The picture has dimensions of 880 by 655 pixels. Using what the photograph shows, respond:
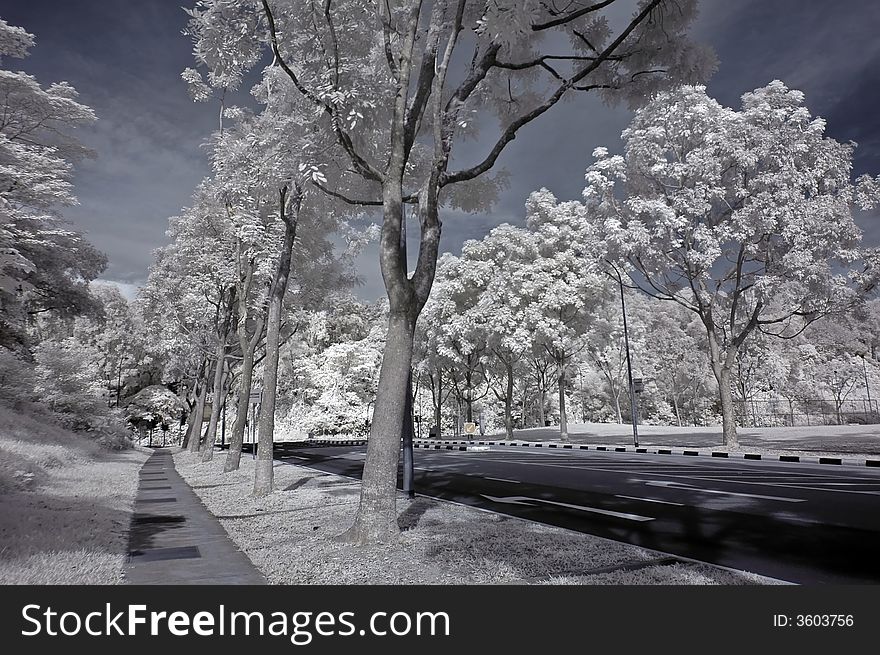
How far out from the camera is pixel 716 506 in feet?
30.5

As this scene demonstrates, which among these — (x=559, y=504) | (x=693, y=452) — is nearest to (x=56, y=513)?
(x=559, y=504)

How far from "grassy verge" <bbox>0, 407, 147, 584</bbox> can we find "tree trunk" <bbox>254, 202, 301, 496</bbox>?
8.30 feet

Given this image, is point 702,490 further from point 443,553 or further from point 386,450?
point 386,450

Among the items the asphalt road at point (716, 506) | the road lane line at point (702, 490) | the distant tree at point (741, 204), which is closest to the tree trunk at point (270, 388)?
the asphalt road at point (716, 506)

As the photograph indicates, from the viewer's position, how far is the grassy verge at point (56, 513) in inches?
211

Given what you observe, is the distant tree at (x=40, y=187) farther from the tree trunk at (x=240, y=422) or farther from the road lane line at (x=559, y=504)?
the road lane line at (x=559, y=504)

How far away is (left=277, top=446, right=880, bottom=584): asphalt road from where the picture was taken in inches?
237

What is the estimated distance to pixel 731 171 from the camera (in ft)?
71.4

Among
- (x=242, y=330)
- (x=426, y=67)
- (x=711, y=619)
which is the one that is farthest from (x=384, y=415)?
(x=242, y=330)

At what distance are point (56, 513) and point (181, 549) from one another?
3006 mm

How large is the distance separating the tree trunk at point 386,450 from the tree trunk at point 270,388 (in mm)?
5858

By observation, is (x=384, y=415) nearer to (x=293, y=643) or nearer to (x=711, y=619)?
(x=293, y=643)

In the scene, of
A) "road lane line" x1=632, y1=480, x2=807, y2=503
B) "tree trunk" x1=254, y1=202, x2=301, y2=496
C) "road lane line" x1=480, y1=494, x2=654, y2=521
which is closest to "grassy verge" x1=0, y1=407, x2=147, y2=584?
"tree trunk" x1=254, y1=202, x2=301, y2=496

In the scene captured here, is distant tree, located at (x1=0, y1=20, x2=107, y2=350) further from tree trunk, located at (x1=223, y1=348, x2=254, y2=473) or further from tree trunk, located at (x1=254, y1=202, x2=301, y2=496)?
tree trunk, located at (x1=254, y1=202, x2=301, y2=496)
